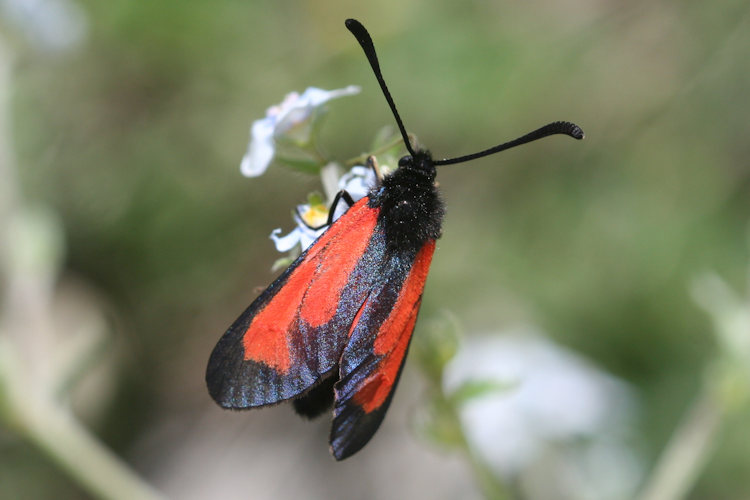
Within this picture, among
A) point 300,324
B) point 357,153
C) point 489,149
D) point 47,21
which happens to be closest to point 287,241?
point 300,324

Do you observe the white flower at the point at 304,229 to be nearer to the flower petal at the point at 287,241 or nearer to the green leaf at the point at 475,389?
the flower petal at the point at 287,241

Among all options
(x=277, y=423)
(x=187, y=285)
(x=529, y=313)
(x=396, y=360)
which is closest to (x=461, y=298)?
(x=529, y=313)

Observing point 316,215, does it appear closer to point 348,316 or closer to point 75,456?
point 348,316

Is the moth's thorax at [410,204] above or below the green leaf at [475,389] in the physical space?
above

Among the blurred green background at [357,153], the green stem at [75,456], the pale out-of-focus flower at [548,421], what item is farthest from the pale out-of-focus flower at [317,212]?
the blurred green background at [357,153]

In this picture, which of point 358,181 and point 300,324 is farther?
point 358,181

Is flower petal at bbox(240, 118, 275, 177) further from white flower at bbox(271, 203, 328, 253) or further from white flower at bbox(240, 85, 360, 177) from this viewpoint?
white flower at bbox(271, 203, 328, 253)
